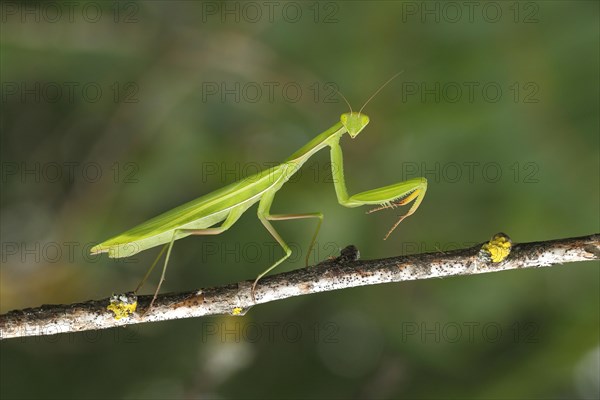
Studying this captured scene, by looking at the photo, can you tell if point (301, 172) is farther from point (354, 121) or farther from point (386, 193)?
point (386, 193)

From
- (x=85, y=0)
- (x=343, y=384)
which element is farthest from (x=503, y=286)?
(x=85, y=0)

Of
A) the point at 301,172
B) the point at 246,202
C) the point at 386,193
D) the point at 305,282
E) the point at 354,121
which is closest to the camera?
the point at 305,282

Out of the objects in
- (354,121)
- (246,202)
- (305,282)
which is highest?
(354,121)

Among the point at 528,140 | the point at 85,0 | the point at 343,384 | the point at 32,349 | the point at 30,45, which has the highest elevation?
the point at 85,0

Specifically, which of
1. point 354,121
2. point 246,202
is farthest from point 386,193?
point 246,202

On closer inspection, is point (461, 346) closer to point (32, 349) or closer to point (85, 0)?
point (32, 349)

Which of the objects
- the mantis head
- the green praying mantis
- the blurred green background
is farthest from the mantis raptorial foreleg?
the blurred green background

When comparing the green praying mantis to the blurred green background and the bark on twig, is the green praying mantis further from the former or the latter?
the blurred green background
